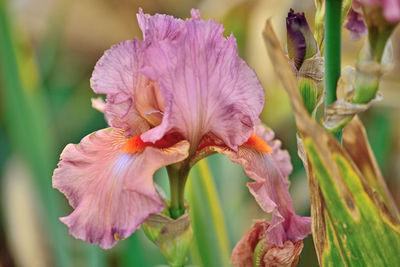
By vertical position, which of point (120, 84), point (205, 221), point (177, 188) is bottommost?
point (205, 221)

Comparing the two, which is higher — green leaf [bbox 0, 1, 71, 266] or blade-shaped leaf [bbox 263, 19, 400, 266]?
green leaf [bbox 0, 1, 71, 266]

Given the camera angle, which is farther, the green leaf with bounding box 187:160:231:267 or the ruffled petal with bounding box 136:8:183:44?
the green leaf with bounding box 187:160:231:267

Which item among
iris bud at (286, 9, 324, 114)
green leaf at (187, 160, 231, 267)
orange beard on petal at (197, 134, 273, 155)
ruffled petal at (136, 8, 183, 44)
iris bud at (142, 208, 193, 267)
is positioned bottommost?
green leaf at (187, 160, 231, 267)

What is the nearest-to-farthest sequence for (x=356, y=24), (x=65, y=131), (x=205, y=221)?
(x=356, y=24) < (x=205, y=221) < (x=65, y=131)

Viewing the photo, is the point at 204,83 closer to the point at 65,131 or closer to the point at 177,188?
the point at 177,188

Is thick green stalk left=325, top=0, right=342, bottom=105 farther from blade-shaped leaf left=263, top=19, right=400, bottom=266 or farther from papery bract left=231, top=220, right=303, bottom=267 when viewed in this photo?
papery bract left=231, top=220, right=303, bottom=267

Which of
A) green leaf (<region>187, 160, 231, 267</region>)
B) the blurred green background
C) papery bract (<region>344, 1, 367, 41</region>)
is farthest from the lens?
the blurred green background

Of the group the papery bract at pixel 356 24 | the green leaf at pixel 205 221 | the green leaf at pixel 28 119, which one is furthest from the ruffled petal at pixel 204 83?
the green leaf at pixel 28 119

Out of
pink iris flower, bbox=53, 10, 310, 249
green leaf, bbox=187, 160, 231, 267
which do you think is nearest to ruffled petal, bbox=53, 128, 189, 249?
pink iris flower, bbox=53, 10, 310, 249

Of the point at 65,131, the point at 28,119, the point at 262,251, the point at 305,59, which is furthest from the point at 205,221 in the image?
the point at 65,131
